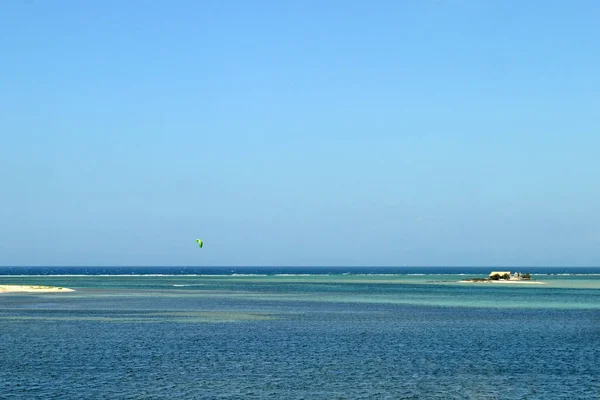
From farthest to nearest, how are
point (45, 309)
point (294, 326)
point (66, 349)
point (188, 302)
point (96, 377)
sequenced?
point (188, 302)
point (45, 309)
point (294, 326)
point (66, 349)
point (96, 377)

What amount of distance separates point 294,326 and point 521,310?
1403 inches

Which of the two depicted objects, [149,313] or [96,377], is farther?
[149,313]

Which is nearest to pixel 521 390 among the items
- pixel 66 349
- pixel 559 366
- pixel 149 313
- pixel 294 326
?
pixel 559 366

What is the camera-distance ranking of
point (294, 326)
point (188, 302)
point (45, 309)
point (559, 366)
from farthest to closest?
1. point (188, 302)
2. point (45, 309)
3. point (294, 326)
4. point (559, 366)

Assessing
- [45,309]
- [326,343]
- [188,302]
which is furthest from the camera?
[188,302]

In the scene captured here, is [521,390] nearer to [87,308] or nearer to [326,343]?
[326,343]

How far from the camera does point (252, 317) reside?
78938 mm

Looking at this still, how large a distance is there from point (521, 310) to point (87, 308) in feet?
162

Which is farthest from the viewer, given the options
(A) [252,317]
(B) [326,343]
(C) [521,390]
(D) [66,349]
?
(A) [252,317]

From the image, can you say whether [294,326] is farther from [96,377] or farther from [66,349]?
[96,377]

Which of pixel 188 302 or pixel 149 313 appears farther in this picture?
pixel 188 302

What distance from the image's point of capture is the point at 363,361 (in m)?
46.9

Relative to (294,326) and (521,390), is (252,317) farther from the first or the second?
(521,390)

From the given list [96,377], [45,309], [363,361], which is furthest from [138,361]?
[45,309]
